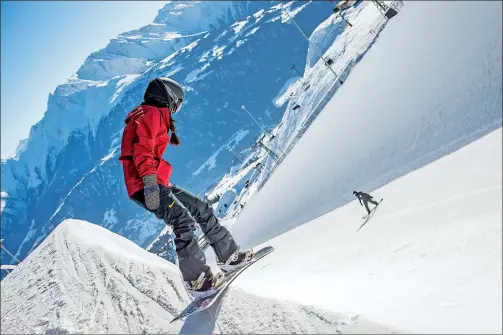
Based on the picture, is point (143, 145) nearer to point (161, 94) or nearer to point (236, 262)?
point (161, 94)

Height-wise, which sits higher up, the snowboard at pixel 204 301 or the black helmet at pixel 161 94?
the black helmet at pixel 161 94

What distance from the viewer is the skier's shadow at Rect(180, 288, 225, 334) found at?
10.6 feet

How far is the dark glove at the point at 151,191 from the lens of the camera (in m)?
3.97

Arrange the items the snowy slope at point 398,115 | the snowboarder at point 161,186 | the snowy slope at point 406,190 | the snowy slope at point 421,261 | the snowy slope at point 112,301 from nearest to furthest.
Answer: the snowy slope at point 421,261 → the snowy slope at point 406,190 → the snowy slope at point 112,301 → the snowboarder at point 161,186 → the snowy slope at point 398,115

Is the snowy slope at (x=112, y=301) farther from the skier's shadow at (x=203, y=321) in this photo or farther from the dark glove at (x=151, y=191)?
the dark glove at (x=151, y=191)

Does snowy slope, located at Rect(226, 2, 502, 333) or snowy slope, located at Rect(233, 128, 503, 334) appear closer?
snowy slope, located at Rect(233, 128, 503, 334)

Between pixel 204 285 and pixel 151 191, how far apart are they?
1.22 meters

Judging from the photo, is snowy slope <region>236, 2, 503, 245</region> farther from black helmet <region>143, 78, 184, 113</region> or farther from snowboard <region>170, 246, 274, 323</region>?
black helmet <region>143, 78, 184, 113</region>

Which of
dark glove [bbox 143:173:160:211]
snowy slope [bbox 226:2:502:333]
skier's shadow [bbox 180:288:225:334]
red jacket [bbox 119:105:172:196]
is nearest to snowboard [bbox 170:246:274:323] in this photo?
skier's shadow [bbox 180:288:225:334]

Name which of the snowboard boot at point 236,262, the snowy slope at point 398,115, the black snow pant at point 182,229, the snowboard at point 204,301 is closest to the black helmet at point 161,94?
the black snow pant at point 182,229

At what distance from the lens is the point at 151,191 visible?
3.97 metres

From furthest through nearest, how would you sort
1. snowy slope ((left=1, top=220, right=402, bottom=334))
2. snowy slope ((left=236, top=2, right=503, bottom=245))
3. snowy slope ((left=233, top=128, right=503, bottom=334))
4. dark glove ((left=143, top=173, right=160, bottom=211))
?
snowy slope ((left=236, top=2, right=503, bottom=245)), dark glove ((left=143, top=173, right=160, bottom=211)), snowy slope ((left=1, top=220, right=402, bottom=334)), snowy slope ((left=233, top=128, right=503, bottom=334))

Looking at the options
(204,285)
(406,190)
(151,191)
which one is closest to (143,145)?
(151,191)

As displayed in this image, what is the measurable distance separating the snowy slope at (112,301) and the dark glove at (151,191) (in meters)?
1.06
